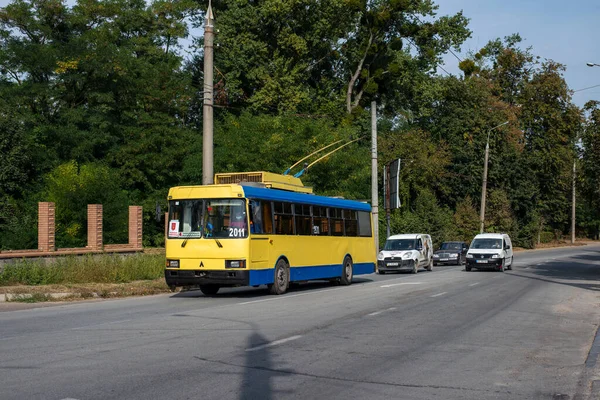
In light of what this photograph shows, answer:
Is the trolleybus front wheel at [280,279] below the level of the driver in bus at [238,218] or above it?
below

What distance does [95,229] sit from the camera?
105ft

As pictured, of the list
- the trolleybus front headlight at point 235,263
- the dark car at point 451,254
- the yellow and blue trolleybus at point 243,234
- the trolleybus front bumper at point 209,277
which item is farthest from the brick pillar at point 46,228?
the dark car at point 451,254

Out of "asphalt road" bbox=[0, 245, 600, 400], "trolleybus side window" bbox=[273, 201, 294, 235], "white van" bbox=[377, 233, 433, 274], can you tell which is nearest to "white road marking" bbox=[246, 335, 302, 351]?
"asphalt road" bbox=[0, 245, 600, 400]

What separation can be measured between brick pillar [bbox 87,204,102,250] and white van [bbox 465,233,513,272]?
17.4 metres

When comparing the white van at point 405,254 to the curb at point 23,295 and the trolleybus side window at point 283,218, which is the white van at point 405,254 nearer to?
the trolleybus side window at point 283,218

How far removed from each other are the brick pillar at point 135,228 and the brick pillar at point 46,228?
16.9 ft

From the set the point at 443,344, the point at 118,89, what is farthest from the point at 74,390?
the point at 118,89

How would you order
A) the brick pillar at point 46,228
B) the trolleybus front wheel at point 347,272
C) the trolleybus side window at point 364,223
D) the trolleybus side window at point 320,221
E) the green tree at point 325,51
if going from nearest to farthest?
the trolleybus side window at point 320,221, the trolleybus front wheel at point 347,272, the trolleybus side window at point 364,223, the brick pillar at point 46,228, the green tree at point 325,51

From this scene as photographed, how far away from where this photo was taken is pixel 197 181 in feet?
172

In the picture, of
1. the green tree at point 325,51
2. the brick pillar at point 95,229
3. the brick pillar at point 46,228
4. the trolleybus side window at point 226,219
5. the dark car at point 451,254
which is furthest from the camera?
the green tree at point 325,51

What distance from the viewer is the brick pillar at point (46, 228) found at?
1161 inches

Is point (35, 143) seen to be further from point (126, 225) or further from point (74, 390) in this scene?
point (74, 390)

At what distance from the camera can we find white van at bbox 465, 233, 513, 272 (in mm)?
36656

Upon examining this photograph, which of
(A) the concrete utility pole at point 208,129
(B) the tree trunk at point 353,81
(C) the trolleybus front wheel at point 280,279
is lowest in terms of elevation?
(C) the trolleybus front wheel at point 280,279
